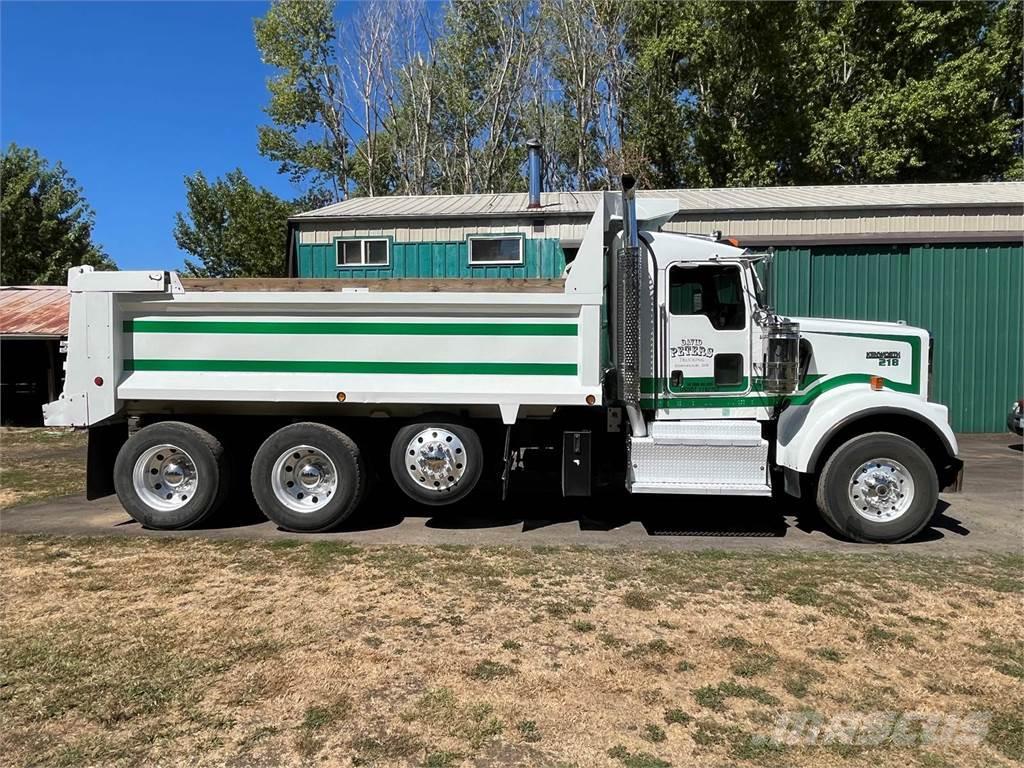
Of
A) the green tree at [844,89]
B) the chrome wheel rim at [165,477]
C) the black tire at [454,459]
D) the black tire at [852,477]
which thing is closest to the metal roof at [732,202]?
the black tire at [852,477]

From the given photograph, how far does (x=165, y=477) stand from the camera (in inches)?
259

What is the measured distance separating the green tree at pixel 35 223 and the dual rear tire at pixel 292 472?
81.1ft

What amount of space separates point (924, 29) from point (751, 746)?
27.6m

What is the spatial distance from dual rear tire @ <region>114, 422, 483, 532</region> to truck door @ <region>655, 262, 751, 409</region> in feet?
6.65

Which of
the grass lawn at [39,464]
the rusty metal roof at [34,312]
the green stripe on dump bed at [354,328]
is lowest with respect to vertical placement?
the grass lawn at [39,464]

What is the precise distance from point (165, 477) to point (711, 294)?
549cm

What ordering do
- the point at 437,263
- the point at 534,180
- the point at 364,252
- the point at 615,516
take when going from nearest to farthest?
1. the point at 615,516
2. the point at 534,180
3. the point at 437,263
4. the point at 364,252

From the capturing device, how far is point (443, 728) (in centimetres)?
314

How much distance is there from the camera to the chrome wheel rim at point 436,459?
619cm

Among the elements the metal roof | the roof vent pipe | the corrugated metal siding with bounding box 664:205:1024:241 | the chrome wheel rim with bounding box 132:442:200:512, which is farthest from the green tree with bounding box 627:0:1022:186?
the chrome wheel rim with bounding box 132:442:200:512

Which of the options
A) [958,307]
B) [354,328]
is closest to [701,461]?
[354,328]

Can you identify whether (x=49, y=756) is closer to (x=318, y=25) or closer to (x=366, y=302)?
(x=366, y=302)

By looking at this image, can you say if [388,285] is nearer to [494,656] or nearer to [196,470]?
[196,470]

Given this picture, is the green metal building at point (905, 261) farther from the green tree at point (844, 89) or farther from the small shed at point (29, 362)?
the small shed at point (29, 362)
